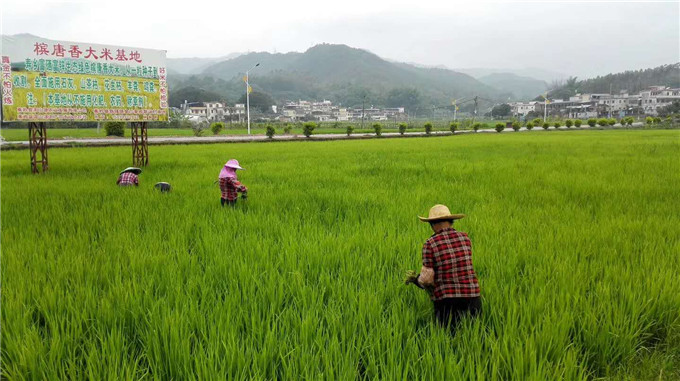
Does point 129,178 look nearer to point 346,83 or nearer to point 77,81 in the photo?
point 77,81

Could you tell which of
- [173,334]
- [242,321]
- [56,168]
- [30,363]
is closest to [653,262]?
[242,321]

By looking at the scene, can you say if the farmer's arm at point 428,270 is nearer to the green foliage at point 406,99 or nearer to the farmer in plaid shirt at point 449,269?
the farmer in plaid shirt at point 449,269

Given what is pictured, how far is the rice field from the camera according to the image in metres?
1.71

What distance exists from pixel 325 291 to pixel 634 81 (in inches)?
5005

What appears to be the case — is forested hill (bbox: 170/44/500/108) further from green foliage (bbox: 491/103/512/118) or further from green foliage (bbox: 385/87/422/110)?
green foliage (bbox: 491/103/512/118)

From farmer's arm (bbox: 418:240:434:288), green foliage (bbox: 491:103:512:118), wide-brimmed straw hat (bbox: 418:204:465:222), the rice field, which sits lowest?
the rice field

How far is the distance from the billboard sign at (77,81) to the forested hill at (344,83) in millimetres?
93625

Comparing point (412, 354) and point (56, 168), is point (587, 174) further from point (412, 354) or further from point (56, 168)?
point (56, 168)

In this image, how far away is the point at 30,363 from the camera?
1.68m

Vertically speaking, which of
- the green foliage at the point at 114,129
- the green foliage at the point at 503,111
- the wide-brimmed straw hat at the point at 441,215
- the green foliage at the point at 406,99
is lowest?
the wide-brimmed straw hat at the point at 441,215

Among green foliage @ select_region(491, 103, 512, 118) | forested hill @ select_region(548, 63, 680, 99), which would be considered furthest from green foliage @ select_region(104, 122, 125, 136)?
forested hill @ select_region(548, 63, 680, 99)

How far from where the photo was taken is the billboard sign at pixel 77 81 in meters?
8.08

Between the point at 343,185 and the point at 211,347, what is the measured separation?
501 centimetres

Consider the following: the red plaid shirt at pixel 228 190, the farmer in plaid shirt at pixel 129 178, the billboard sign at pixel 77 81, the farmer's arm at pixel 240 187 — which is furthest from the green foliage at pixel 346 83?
the farmer's arm at pixel 240 187
